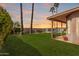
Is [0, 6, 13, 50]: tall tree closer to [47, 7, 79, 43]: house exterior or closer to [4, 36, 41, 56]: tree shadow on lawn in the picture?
[4, 36, 41, 56]: tree shadow on lawn

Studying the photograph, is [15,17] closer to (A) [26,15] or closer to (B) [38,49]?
(A) [26,15]

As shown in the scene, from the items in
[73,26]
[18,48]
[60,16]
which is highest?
[60,16]

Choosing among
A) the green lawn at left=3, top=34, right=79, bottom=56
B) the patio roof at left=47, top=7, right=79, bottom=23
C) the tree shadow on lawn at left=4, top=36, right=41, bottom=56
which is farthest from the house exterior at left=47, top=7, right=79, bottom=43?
the tree shadow on lawn at left=4, top=36, right=41, bottom=56

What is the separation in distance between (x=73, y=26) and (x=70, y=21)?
120 mm

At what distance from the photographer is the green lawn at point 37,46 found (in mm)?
7227

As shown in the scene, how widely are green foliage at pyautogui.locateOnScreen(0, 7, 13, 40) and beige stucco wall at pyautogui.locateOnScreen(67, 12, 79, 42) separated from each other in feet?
3.96

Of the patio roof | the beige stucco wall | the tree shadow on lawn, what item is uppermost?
the patio roof

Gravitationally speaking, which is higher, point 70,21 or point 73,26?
point 70,21

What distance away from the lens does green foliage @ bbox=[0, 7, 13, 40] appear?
724cm

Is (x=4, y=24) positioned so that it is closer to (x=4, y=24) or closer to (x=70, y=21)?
(x=4, y=24)

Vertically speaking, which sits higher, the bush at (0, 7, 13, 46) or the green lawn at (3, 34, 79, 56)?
the bush at (0, 7, 13, 46)

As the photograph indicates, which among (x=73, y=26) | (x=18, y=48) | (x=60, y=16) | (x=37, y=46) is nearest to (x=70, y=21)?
(x=73, y=26)

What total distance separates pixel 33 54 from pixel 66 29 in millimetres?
876

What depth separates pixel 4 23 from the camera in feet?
23.9
